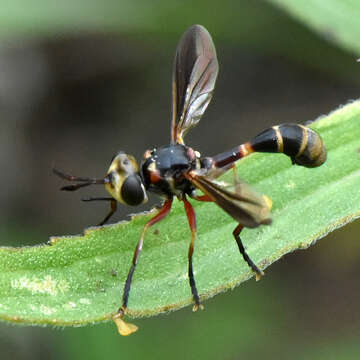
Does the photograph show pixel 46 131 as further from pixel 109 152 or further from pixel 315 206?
pixel 315 206

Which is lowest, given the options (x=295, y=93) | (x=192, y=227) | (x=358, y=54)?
(x=295, y=93)

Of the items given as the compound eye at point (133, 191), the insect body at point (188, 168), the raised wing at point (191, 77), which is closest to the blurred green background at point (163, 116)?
the raised wing at point (191, 77)

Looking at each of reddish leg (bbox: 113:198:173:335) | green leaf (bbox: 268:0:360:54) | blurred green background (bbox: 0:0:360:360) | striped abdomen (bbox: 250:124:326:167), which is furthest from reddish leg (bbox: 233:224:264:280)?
green leaf (bbox: 268:0:360:54)

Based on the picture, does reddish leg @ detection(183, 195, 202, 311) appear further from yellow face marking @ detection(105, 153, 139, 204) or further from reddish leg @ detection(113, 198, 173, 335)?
yellow face marking @ detection(105, 153, 139, 204)

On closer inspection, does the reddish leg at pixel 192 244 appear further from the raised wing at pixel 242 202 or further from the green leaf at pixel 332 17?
the green leaf at pixel 332 17

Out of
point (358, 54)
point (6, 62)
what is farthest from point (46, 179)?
point (358, 54)

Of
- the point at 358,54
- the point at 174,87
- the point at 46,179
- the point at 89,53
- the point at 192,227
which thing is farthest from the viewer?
the point at 89,53

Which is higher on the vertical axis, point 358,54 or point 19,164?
point 358,54
